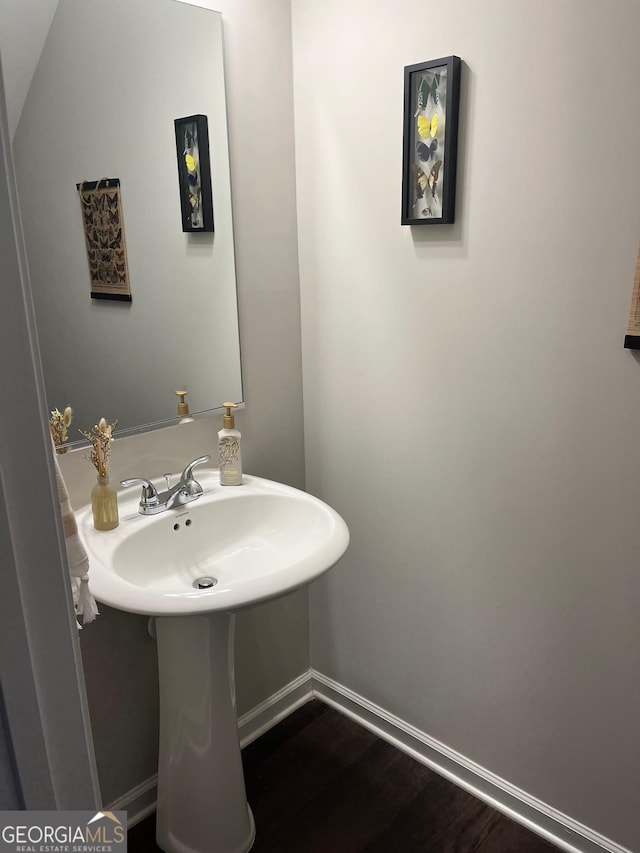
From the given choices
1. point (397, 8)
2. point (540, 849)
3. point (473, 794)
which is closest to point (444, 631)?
point (473, 794)

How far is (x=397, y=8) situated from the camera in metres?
1.50

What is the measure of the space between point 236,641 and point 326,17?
174 centimetres

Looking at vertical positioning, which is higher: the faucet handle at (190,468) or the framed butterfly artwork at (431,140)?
the framed butterfly artwork at (431,140)

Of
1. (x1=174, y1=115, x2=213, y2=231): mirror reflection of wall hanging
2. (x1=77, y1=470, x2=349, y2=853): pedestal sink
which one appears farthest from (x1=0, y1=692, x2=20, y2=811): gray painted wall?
(x1=174, y1=115, x2=213, y2=231): mirror reflection of wall hanging

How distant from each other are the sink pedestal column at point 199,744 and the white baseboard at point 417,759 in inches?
8.9

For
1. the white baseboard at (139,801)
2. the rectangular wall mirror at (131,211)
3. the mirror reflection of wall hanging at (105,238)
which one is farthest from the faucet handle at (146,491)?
the white baseboard at (139,801)

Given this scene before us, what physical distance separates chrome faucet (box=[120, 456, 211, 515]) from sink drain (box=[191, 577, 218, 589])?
187 millimetres

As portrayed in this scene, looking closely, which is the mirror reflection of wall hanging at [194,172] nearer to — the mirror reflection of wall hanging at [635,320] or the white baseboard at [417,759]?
Result: the mirror reflection of wall hanging at [635,320]

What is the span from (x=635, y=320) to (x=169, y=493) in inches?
43.5

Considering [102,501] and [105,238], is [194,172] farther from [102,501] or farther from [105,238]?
[102,501]

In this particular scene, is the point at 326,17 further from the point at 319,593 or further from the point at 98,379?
the point at 319,593

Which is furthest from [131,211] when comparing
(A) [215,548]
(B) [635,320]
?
(B) [635,320]

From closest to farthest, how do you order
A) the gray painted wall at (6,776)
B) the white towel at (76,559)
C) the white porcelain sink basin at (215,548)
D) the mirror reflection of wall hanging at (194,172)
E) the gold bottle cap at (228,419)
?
the gray painted wall at (6,776) < the white towel at (76,559) < the white porcelain sink basin at (215,548) < the mirror reflection of wall hanging at (194,172) < the gold bottle cap at (228,419)

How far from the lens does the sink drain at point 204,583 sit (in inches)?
59.4
